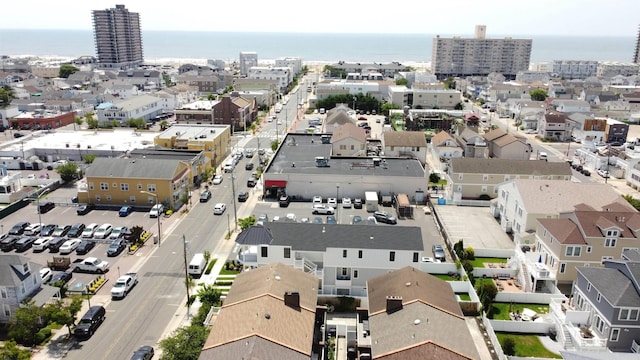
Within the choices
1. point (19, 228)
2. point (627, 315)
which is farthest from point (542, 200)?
point (19, 228)

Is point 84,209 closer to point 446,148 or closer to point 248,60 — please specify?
point 446,148

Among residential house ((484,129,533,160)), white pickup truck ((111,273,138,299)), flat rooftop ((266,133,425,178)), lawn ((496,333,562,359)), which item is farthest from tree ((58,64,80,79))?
lawn ((496,333,562,359))

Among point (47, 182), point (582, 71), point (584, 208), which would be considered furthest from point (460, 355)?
point (582, 71)

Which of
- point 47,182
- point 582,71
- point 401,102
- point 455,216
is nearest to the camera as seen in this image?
point 455,216

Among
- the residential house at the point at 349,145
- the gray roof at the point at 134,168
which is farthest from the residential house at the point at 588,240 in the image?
the gray roof at the point at 134,168

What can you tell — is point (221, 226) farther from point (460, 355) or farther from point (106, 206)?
point (460, 355)

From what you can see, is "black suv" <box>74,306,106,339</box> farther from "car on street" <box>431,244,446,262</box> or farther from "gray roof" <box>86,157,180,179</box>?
"car on street" <box>431,244,446,262</box>
